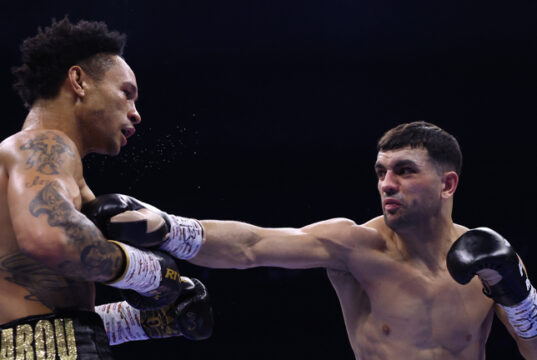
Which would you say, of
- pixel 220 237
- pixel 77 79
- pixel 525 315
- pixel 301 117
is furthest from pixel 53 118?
pixel 301 117

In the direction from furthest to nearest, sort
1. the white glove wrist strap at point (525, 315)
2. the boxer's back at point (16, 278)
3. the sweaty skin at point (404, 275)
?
the sweaty skin at point (404, 275)
the white glove wrist strap at point (525, 315)
the boxer's back at point (16, 278)

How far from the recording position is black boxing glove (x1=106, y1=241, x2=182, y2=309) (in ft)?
5.57

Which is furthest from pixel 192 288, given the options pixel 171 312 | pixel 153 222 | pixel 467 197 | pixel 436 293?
pixel 467 197

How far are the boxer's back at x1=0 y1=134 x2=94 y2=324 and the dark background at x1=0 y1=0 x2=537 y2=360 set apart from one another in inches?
105

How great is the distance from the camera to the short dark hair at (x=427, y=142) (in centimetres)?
264

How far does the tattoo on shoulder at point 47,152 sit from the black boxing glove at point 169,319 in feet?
2.19

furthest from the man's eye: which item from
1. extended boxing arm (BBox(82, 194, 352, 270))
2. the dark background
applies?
the dark background

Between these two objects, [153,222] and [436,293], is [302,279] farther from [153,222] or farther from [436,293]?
[153,222]

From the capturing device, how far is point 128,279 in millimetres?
1693

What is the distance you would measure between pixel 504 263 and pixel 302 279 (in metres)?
2.38

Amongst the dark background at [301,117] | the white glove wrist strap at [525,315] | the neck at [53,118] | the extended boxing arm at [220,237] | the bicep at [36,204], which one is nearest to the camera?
the bicep at [36,204]

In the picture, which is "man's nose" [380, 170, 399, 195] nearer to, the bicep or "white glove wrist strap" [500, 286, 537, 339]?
"white glove wrist strap" [500, 286, 537, 339]

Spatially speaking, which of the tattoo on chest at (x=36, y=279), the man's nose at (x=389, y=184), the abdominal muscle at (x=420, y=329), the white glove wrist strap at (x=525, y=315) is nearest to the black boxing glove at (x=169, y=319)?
the tattoo on chest at (x=36, y=279)

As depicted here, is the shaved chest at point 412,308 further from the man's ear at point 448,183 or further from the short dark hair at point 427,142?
the short dark hair at point 427,142
